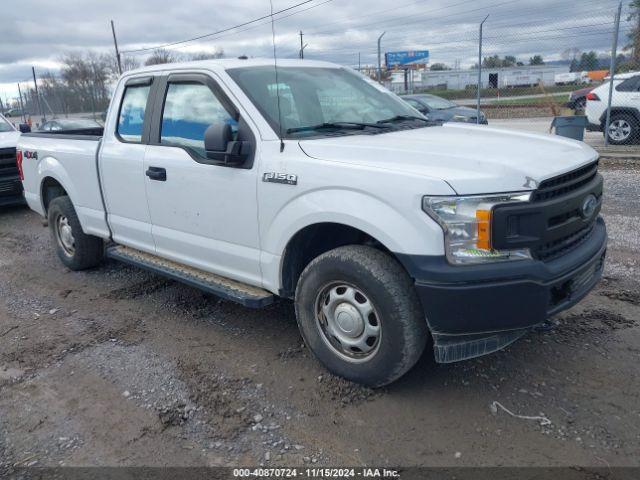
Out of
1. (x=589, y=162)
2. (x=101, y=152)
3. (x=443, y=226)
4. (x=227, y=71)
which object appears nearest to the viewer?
(x=443, y=226)

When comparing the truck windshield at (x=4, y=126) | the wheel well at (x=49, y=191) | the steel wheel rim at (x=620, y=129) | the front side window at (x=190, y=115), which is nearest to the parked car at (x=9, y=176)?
the truck windshield at (x=4, y=126)

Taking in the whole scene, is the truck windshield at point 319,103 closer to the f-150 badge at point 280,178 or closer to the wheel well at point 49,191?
the f-150 badge at point 280,178

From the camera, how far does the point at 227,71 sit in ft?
13.5

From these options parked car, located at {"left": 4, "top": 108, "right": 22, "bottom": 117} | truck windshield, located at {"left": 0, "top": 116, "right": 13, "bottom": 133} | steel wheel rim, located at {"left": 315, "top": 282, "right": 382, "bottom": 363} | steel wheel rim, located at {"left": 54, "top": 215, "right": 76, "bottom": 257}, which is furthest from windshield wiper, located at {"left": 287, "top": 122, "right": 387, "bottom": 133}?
parked car, located at {"left": 4, "top": 108, "right": 22, "bottom": 117}

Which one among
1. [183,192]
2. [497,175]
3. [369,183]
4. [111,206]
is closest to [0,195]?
[111,206]

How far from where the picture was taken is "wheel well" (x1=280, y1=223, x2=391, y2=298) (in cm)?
360

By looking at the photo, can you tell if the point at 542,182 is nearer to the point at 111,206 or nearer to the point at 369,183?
the point at 369,183

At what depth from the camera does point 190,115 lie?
14.3 ft

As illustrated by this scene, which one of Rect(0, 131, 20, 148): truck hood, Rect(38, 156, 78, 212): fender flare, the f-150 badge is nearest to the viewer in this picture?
the f-150 badge

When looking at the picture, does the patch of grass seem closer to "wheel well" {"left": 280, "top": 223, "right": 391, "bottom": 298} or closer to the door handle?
the door handle

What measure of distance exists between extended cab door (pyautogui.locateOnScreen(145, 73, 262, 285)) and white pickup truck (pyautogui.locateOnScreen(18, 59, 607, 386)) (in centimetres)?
1

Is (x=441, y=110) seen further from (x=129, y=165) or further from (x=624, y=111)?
(x=129, y=165)

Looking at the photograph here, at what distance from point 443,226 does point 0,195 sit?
350 inches

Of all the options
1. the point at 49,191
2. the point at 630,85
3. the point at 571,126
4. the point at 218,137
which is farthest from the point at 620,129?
the point at 218,137
